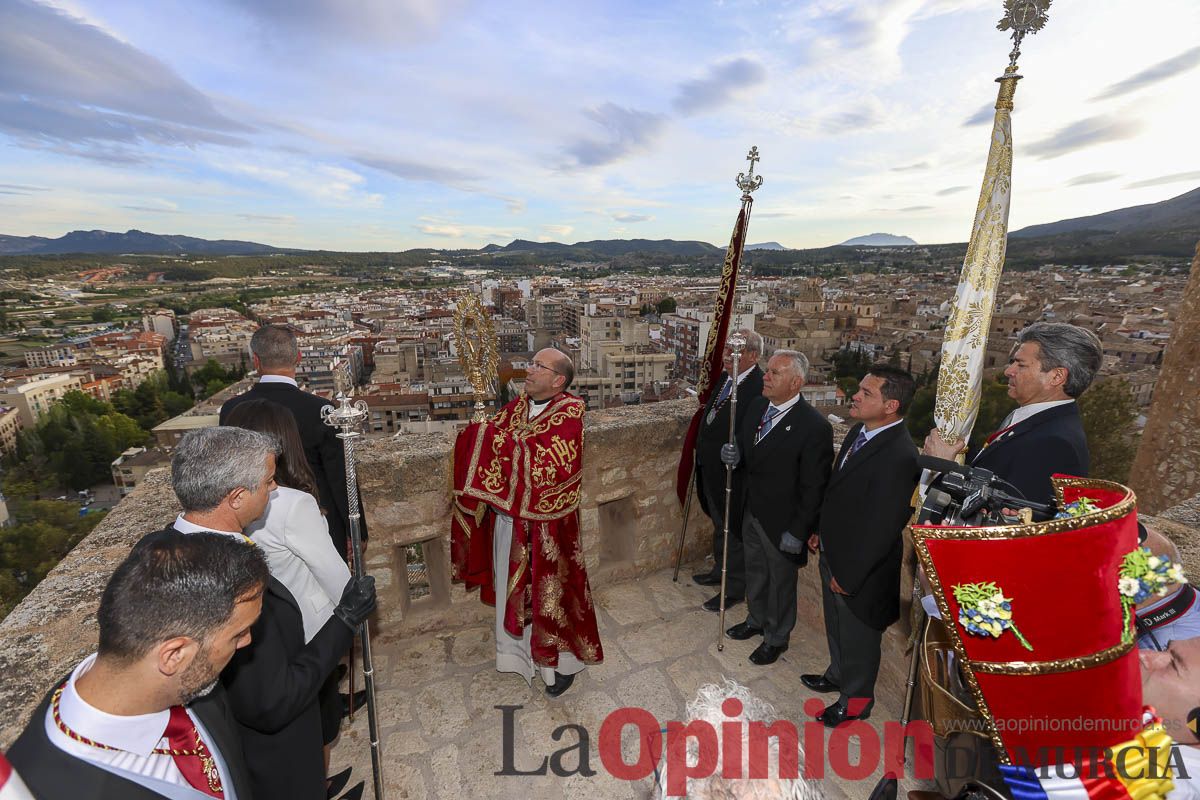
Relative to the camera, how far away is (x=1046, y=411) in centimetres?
220

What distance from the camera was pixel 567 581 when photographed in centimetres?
286

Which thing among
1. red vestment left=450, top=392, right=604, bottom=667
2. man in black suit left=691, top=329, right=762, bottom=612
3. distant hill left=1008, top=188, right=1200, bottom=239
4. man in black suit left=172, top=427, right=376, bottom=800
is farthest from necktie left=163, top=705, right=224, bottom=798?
distant hill left=1008, top=188, right=1200, bottom=239

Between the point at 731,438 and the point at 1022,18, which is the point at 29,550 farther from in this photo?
the point at 1022,18

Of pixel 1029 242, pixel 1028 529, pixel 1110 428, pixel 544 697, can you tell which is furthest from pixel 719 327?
pixel 1029 242

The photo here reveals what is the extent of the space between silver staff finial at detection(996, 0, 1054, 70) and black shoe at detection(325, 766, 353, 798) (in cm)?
447

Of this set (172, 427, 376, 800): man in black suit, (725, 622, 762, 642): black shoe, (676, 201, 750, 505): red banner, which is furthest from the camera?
(676, 201, 750, 505): red banner

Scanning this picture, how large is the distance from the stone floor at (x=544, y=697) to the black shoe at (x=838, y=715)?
0.08m

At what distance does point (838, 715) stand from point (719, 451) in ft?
5.14

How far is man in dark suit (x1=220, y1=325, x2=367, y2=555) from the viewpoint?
8.63 ft

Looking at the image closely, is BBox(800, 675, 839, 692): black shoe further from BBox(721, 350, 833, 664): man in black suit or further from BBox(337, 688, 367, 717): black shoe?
BBox(337, 688, 367, 717): black shoe

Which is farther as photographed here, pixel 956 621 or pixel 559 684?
pixel 559 684

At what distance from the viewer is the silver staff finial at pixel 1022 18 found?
2365 mm

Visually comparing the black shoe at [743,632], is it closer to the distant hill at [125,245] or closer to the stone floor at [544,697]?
the stone floor at [544,697]

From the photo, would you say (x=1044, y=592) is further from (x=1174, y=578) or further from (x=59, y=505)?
(x=59, y=505)
